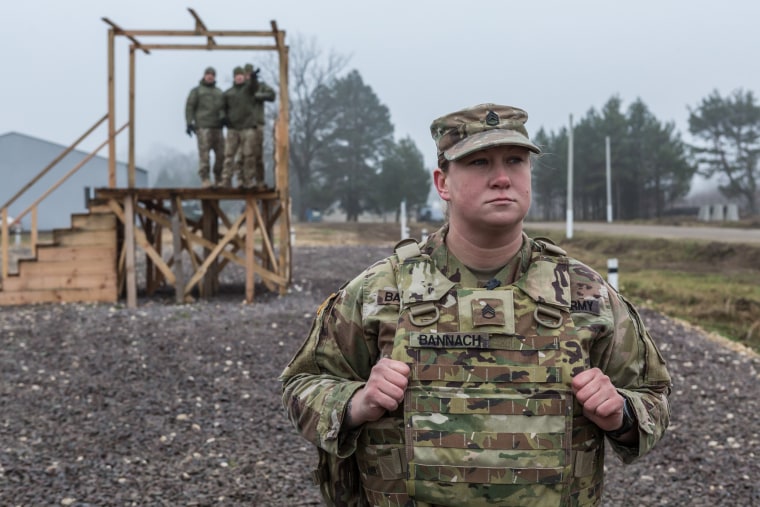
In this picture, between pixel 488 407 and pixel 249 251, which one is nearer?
pixel 488 407

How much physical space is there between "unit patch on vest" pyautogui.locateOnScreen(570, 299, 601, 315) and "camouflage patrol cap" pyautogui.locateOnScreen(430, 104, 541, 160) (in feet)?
1.42

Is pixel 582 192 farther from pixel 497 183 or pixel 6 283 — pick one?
pixel 497 183

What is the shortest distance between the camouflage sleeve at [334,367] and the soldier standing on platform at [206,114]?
10.8m

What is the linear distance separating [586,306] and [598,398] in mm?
282

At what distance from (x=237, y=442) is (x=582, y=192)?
188 feet

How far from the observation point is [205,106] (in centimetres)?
1251

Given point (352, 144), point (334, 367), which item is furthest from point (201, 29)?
point (352, 144)

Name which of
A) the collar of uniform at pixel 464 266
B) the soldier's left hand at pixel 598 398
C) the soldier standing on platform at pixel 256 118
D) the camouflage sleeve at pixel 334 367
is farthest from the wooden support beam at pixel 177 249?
the soldier's left hand at pixel 598 398

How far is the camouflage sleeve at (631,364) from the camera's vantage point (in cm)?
214

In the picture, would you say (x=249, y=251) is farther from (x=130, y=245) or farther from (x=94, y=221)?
(x=94, y=221)

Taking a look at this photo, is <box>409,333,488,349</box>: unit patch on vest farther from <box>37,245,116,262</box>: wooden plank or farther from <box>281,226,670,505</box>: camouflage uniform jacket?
<box>37,245,116,262</box>: wooden plank

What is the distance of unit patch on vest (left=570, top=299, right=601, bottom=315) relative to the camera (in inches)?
84.2

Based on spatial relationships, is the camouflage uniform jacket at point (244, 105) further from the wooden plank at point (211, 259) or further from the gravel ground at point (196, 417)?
the gravel ground at point (196, 417)

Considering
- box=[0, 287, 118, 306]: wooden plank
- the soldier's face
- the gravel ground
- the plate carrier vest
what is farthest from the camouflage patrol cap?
box=[0, 287, 118, 306]: wooden plank
